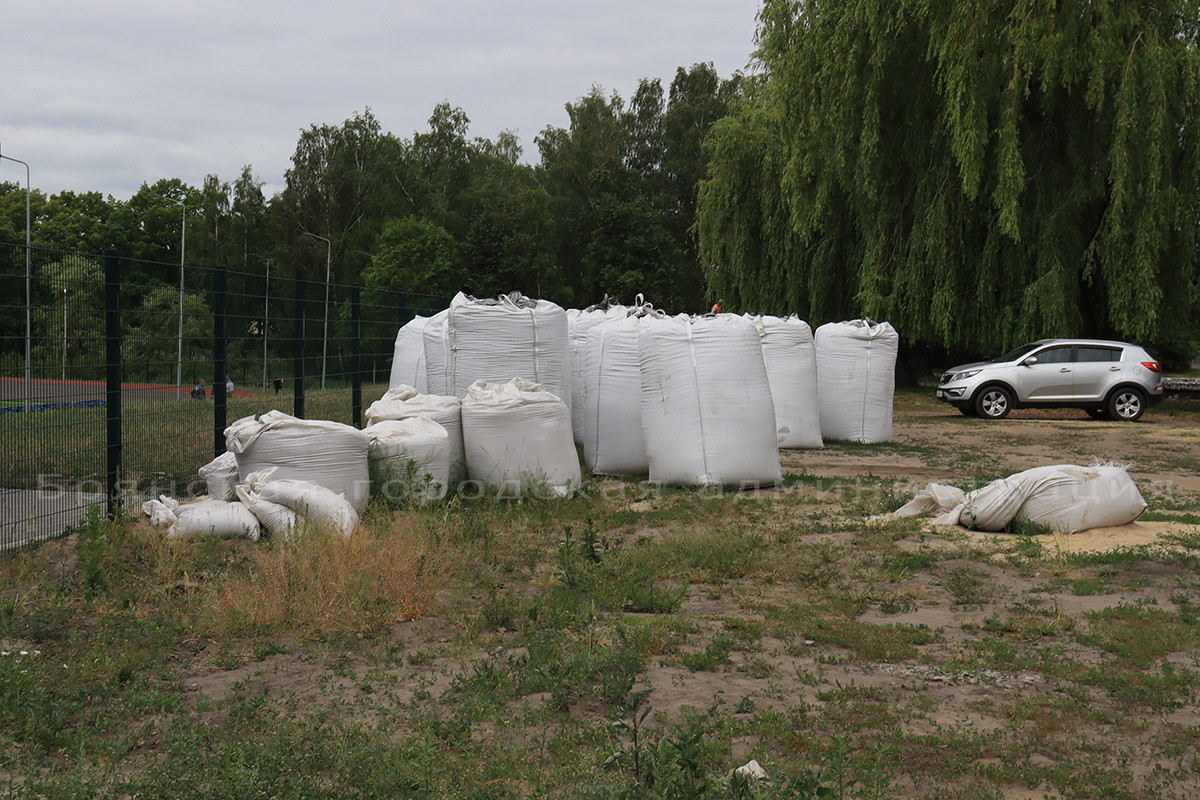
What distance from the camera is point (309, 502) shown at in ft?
20.0

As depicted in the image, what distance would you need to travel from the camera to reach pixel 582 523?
6953mm

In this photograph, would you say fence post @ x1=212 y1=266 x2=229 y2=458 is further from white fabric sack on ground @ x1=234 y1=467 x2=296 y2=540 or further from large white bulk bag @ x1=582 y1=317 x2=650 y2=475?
large white bulk bag @ x1=582 y1=317 x2=650 y2=475

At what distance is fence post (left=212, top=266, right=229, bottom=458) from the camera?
7.51m

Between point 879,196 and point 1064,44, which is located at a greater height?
point 1064,44

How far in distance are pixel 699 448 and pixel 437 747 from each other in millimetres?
5265

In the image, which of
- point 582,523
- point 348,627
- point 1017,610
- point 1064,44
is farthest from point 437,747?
point 1064,44

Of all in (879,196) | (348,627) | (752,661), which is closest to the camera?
(752,661)

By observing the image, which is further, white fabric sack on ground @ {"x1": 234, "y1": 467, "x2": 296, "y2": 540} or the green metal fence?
white fabric sack on ground @ {"x1": 234, "y1": 467, "x2": 296, "y2": 540}

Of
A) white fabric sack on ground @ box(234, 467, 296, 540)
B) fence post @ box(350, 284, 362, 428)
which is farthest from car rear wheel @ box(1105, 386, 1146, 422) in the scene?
white fabric sack on ground @ box(234, 467, 296, 540)

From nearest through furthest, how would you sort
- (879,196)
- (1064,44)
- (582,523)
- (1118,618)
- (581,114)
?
1. (1118,618)
2. (582,523)
3. (1064,44)
4. (879,196)
5. (581,114)

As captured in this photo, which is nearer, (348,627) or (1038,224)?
(348,627)

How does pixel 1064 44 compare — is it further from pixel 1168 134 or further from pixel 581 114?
pixel 581 114

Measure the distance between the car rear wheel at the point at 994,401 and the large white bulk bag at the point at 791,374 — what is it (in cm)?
644

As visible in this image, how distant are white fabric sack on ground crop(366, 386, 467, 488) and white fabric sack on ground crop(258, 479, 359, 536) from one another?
1.43 meters
